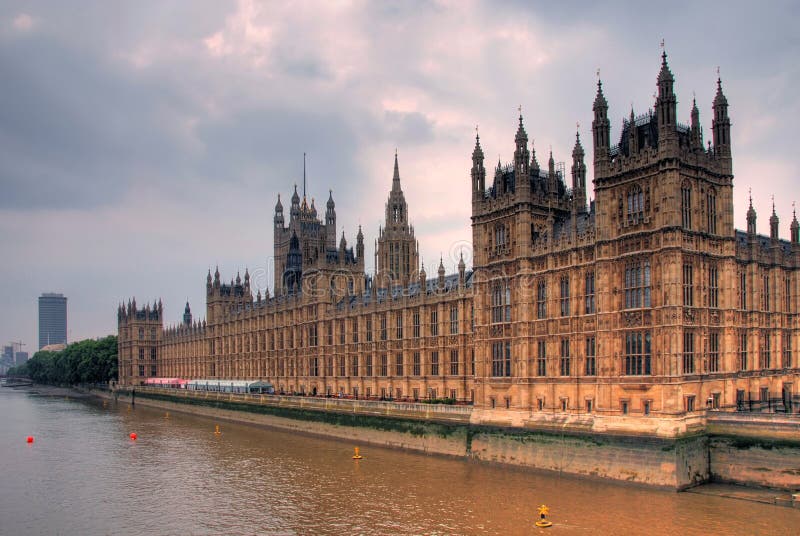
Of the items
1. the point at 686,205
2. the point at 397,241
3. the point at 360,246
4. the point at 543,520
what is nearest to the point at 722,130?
the point at 686,205

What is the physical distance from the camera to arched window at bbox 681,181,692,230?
5253 centimetres

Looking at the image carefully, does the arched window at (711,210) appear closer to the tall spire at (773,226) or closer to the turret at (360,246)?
the tall spire at (773,226)

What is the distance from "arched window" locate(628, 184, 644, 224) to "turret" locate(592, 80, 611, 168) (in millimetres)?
3628

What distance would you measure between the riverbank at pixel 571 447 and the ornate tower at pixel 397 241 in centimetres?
8903

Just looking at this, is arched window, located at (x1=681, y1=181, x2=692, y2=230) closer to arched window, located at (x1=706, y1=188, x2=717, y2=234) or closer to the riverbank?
arched window, located at (x1=706, y1=188, x2=717, y2=234)

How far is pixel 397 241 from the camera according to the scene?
17700 cm

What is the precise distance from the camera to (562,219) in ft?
217

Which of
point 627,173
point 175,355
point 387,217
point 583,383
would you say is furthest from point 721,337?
point 175,355

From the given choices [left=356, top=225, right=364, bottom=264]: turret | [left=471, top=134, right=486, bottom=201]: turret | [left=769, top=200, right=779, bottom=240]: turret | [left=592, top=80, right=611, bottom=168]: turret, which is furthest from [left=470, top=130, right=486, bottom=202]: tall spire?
[left=356, top=225, right=364, bottom=264]: turret

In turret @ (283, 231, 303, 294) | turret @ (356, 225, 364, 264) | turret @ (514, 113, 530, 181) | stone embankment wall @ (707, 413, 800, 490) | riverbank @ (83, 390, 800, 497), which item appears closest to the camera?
stone embankment wall @ (707, 413, 800, 490)

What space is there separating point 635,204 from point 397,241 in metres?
124

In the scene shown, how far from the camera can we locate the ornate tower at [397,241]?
176m

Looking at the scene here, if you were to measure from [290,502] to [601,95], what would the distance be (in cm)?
3890

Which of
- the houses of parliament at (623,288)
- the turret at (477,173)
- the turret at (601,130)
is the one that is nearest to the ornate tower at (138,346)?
the houses of parliament at (623,288)
